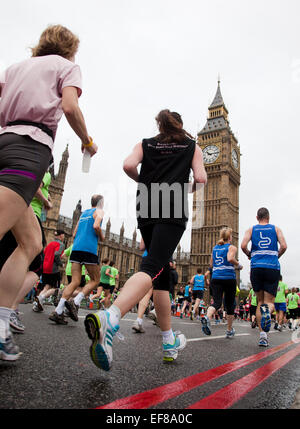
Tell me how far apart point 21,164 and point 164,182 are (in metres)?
0.90

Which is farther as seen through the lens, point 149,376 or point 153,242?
point 153,242

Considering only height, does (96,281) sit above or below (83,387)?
above

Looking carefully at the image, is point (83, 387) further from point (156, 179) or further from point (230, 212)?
point (230, 212)

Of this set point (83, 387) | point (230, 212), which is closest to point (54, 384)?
point (83, 387)

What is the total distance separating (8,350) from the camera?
1591 mm

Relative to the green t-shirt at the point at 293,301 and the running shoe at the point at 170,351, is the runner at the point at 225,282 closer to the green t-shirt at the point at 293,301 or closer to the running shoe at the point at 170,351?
the running shoe at the point at 170,351

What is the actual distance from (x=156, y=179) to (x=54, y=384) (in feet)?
4.24

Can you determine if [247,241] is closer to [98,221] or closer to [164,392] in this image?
[98,221]

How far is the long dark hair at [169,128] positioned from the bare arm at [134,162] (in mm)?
175

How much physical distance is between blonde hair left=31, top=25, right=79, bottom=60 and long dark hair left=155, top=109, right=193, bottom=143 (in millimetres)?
→ 711

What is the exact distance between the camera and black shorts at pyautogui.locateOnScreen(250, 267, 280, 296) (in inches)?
161

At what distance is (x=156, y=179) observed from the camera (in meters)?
2.04

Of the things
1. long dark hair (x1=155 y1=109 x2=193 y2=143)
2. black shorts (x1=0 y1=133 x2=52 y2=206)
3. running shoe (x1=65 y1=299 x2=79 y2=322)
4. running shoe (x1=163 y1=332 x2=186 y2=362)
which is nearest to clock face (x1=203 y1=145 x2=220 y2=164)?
running shoe (x1=65 y1=299 x2=79 y2=322)
